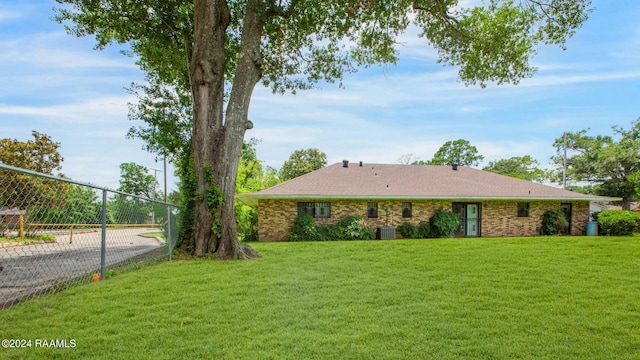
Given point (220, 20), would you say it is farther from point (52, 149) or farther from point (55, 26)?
point (52, 149)

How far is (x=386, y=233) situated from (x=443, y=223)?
2980 mm

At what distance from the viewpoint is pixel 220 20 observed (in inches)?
380

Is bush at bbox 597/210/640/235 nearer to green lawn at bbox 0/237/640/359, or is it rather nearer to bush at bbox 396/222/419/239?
bush at bbox 396/222/419/239

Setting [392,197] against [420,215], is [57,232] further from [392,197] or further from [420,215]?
[420,215]

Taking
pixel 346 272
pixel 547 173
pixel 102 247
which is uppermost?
pixel 547 173

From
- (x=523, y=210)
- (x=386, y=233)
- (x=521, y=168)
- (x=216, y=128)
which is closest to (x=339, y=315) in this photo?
(x=216, y=128)

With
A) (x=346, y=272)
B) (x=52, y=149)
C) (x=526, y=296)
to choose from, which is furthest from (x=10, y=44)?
(x=52, y=149)

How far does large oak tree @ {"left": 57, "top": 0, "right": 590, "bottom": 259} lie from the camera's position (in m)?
9.34

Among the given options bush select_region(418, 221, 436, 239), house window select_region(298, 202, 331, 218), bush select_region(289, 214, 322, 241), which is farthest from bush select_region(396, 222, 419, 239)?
bush select_region(289, 214, 322, 241)

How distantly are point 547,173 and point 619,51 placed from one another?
30.0 meters

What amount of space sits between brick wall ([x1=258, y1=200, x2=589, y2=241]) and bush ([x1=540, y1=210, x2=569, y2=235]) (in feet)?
0.88

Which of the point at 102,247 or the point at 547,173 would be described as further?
the point at 547,173

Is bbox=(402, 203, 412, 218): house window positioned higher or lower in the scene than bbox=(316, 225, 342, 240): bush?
higher

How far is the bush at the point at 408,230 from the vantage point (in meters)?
16.9
